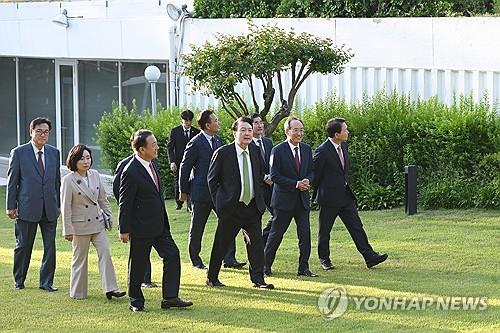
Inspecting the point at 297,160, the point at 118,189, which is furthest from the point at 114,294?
the point at 297,160

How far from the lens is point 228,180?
12477mm

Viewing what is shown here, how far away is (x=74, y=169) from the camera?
40.6 feet

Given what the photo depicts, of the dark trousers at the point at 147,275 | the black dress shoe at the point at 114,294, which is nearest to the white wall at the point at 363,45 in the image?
the dark trousers at the point at 147,275

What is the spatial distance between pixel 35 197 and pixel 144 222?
2.11m

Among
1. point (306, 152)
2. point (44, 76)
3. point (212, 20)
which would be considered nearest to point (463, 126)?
point (306, 152)

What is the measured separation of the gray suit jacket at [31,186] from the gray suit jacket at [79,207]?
32.4 inches

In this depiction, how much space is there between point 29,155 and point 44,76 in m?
16.7

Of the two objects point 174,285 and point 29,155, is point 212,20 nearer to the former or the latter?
point 29,155

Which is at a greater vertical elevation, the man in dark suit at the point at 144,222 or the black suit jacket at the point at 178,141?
the black suit jacket at the point at 178,141

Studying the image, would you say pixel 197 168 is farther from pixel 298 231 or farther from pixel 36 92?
pixel 36 92

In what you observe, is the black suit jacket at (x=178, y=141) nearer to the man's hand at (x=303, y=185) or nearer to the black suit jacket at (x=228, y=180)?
the man's hand at (x=303, y=185)

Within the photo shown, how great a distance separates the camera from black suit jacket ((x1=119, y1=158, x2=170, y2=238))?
11.5 m

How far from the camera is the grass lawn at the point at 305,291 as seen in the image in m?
10.8

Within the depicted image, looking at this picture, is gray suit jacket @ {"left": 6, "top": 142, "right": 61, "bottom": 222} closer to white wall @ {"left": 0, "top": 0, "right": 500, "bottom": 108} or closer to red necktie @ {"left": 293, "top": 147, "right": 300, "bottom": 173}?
red necktie @ {"left": 293, "top": 147, "right": 300, "bottom": 173}
